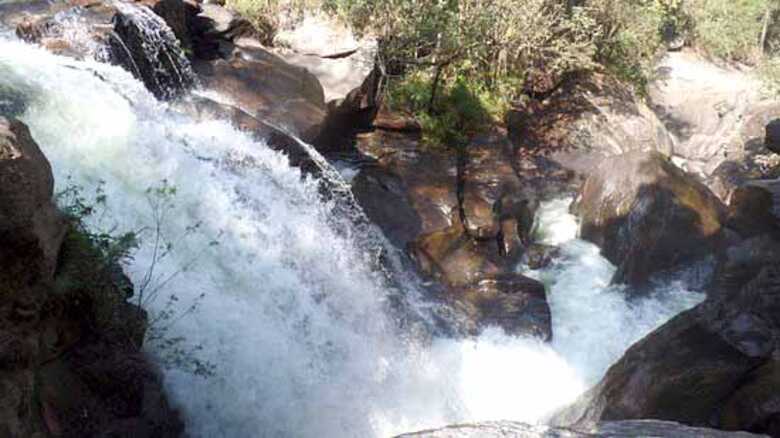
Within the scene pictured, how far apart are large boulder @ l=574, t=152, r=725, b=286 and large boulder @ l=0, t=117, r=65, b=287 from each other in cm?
706

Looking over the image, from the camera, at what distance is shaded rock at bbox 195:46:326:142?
916cm

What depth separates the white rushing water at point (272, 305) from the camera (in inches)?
228

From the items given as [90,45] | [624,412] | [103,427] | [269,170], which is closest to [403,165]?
[269,170]

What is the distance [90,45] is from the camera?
7.85 meters

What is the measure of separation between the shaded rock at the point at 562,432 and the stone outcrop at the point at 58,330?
1.86m

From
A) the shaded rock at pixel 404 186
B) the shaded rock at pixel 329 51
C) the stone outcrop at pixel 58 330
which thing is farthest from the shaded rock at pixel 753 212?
the stone outcrop at pixel 58 330

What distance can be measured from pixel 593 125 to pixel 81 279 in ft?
32.6

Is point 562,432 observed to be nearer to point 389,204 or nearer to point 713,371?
point 713,371

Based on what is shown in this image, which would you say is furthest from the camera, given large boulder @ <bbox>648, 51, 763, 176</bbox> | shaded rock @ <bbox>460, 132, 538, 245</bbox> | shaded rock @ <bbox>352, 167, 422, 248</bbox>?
large boulder @ <bbox>648, 51, 763, 176</bbox>

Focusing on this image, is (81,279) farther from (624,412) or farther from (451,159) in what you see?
(451,159)

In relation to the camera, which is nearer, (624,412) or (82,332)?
(82,332)

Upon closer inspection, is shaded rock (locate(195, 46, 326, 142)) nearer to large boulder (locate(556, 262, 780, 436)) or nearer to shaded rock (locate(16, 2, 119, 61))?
shaded rock (locate(16, 2, 119, 61))

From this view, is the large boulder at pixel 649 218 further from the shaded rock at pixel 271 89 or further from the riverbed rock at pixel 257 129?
the shaded rock at pixel 271 89

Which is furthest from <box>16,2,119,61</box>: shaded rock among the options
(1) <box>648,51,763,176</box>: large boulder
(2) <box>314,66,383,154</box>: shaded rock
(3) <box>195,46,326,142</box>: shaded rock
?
(1) <box>648,51,763,176</box>: large boulder
